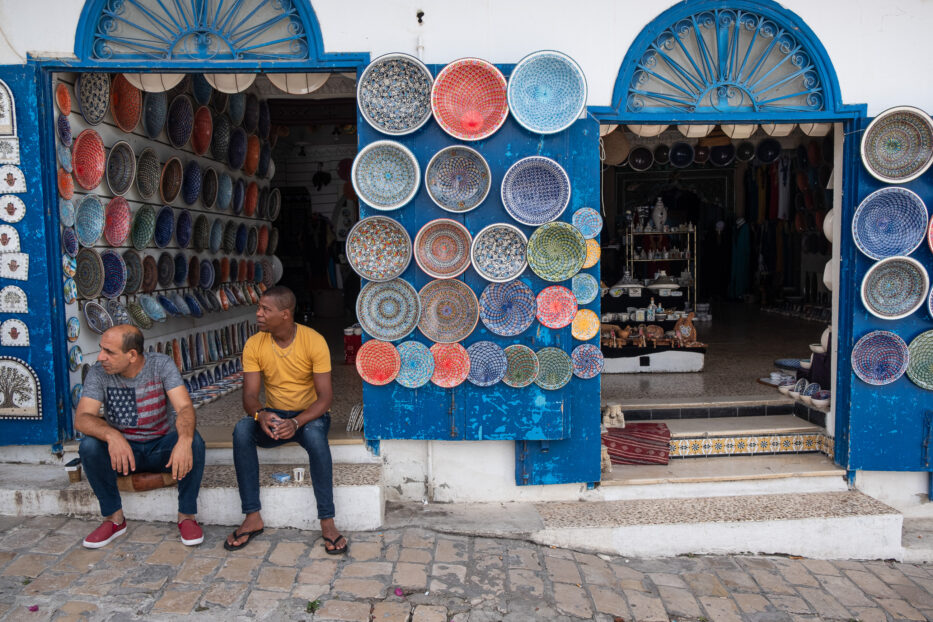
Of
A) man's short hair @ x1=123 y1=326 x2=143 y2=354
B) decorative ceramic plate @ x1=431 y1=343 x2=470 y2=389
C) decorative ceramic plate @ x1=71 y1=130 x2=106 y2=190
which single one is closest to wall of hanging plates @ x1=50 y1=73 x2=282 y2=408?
decorative ceramic plate @ x1=71 y1=130 x2=106 y2=190

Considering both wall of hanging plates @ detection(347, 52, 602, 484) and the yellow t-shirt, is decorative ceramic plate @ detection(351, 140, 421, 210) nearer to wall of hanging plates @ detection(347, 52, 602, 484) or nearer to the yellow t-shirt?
wall of hanging plates @ detection(347, 52, 602, 484)

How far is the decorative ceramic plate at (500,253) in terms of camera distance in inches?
126

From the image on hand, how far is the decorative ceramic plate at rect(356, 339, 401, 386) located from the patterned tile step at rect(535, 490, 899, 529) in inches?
41.5

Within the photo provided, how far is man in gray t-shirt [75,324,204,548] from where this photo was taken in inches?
109

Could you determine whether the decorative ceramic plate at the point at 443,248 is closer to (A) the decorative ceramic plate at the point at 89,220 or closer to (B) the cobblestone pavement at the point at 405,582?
(B) the cobblestone pavement at the point at 405,582

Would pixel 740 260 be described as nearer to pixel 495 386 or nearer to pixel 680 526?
pixel 680 526

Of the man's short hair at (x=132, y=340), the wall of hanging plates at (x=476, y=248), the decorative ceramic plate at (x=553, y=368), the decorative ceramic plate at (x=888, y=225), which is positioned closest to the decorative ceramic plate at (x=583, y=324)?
the wall of hanging plates at (x=476, y=248)

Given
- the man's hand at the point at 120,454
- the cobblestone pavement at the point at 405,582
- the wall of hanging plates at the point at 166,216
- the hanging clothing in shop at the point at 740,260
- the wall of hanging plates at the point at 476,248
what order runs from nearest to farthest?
the cobblestone pavement at the point at 405,582
the man's hand at the point at 120,454
the wall of hanging plates at the point at 476,248
the wall of hanging plates at the point at 166,216
the hanging clothing in shop at the point at 740,260

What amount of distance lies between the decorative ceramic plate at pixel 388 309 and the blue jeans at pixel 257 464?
59cm

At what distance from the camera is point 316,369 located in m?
3.05

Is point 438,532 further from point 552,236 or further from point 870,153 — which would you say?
point 870,153

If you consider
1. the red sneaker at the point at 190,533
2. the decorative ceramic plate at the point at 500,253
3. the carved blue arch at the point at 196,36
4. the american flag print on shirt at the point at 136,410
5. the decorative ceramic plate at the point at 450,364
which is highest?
the carved blue arch at the point at 196,36

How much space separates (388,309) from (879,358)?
2.62 metres

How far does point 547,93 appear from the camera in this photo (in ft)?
10.4
